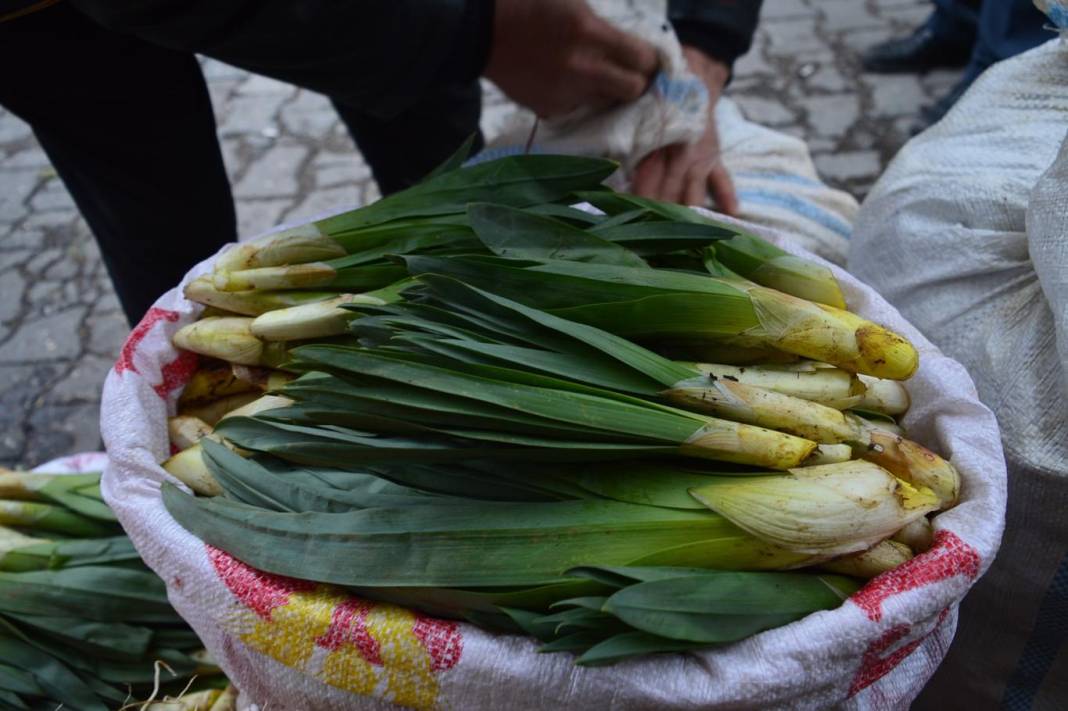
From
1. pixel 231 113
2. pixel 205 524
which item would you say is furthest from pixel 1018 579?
pixel 231 113

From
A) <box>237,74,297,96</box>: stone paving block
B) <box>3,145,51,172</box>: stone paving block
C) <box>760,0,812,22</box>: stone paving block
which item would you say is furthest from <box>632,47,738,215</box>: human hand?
<box>3,145,51,172</box>: stone paving block

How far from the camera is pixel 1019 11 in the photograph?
2846 millimetres

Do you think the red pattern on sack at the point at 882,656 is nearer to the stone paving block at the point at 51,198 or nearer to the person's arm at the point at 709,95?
the person's arm at the point at 709,95

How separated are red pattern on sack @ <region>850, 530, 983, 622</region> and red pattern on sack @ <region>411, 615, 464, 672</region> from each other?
1.55 ft

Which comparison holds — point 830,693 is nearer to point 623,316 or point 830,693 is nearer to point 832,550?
point 832,550

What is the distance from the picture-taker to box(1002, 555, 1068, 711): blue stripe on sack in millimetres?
1377

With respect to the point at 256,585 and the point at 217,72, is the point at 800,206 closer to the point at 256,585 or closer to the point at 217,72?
the point at 256,585

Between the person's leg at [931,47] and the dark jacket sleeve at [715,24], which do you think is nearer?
the dark jacket sleeve at [715,24]

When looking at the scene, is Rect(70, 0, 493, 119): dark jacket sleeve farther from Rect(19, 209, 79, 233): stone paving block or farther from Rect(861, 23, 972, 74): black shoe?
Rect(861, 23, 972, 74): black shoe

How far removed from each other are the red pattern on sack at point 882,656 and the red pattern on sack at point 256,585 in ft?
2.24

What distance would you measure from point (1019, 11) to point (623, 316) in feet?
7.99

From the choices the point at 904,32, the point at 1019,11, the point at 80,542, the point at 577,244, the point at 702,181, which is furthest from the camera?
the point at 904,32

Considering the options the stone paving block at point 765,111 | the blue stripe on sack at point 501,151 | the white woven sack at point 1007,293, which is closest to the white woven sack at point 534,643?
the white woven sack at point 1007,293

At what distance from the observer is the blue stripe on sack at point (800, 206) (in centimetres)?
212
